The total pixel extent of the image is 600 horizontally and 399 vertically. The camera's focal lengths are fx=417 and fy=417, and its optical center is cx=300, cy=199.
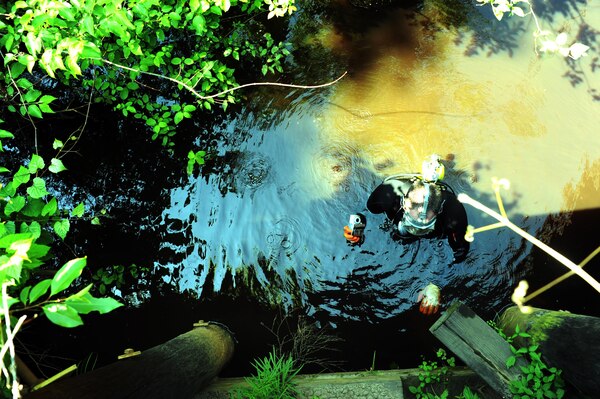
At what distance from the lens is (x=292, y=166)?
475 centimetres

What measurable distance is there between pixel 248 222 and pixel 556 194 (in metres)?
3.48

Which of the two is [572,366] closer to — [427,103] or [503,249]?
[503,249]

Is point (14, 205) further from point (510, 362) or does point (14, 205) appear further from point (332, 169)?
point (510, 362)

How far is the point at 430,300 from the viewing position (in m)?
4.45

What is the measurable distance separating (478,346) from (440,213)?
1.29 metres

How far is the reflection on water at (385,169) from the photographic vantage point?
4535 mm

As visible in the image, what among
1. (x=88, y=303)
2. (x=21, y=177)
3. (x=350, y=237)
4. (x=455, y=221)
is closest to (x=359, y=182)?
(x=350, y=237)

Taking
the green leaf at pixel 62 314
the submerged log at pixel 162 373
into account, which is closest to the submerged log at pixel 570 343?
the submerged log at pixel 162 373

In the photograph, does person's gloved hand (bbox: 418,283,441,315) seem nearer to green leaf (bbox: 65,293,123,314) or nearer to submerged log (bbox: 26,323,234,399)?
submerged log (bbox: 26,323,234,399)

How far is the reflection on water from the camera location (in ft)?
14.9

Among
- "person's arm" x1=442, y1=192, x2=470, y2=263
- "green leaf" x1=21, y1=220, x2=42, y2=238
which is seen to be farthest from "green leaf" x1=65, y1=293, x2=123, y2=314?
"person's arm" x1=442, y1=192, x2=470, y2=263

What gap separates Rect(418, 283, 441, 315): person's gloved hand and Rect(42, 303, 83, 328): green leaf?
3.74 metres

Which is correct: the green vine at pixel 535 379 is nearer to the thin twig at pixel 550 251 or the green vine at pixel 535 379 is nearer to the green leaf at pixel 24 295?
the thin twig at pixel 550 251

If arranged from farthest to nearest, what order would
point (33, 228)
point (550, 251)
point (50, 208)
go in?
point (50, 208) < point (33, 228) < point (550, 251)
